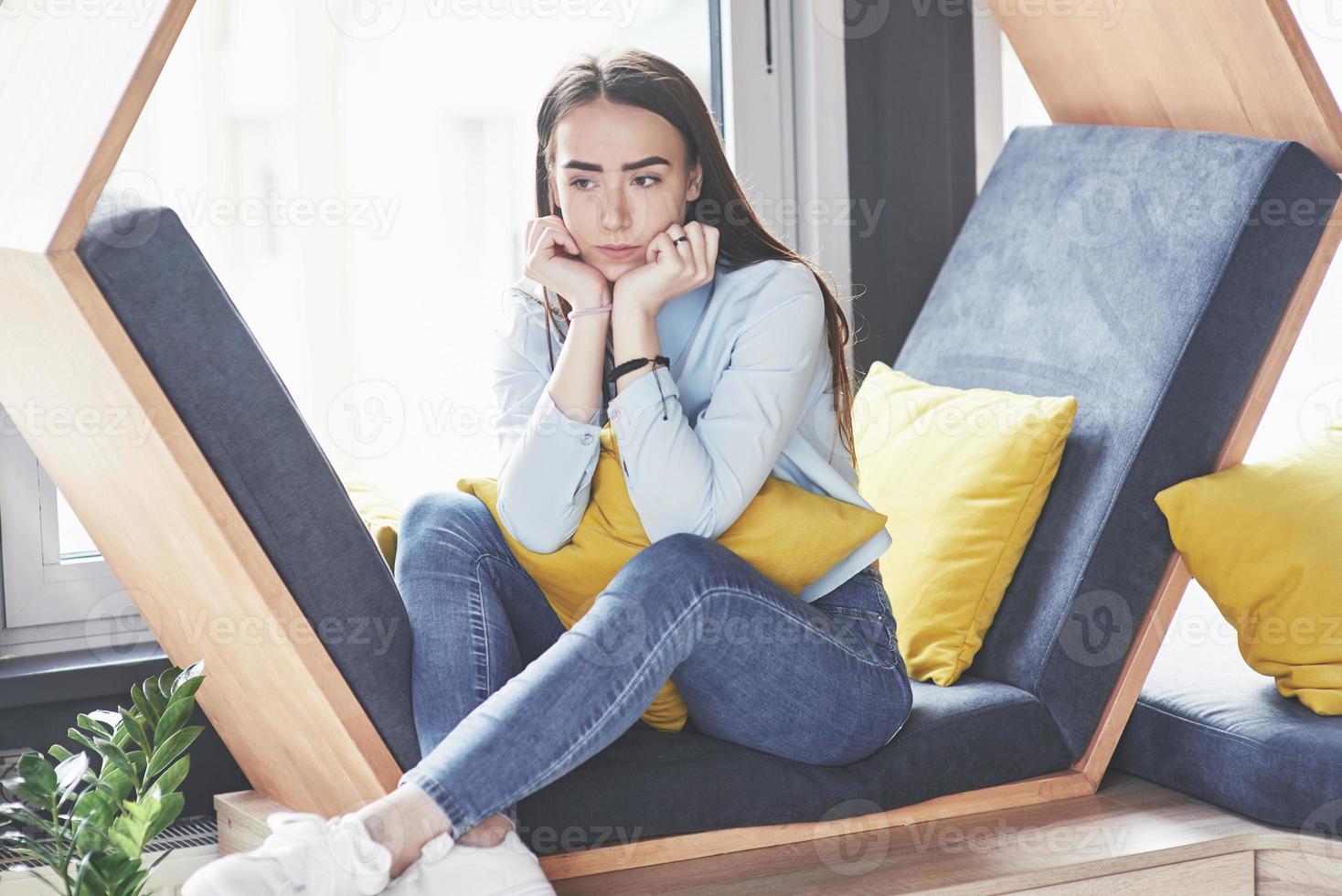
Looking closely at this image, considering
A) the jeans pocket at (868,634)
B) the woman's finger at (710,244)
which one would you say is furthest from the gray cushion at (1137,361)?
the woman's finger at (710,244)

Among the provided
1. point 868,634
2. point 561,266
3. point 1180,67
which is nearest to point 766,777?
point 868,634

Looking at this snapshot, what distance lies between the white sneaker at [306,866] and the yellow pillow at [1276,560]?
1121 mm

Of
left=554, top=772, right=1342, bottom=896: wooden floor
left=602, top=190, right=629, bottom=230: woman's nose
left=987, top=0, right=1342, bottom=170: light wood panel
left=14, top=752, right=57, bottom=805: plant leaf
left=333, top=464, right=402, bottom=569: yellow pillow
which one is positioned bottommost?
left=554, top=772, right=1342, bottom=896: wooden floor

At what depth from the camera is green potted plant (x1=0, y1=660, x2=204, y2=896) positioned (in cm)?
147

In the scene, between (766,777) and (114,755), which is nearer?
(114,755)

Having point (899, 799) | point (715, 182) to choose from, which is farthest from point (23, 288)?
point (899, 799)

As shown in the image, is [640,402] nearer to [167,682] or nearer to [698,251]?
[698,251]

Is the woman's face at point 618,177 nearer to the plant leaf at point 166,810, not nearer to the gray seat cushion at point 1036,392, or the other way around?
the gray seat cushion at point 1036,392

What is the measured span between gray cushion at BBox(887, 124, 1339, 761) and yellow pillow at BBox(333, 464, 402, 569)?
844 mm

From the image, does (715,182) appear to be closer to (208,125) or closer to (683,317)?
(683,317)

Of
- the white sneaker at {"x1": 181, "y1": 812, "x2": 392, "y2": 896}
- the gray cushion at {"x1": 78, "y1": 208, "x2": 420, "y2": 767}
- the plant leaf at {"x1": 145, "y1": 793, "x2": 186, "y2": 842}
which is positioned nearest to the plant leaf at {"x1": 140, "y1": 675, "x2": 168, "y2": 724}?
the plant leaf at {"x1": 145, "y1": 793, "x2": 186, "y2": 842}

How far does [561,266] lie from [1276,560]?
1.00 meters

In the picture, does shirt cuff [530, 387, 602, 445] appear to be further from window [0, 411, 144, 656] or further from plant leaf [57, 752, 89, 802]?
window [0, 411, 144, 656]

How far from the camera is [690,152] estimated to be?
175 cm
